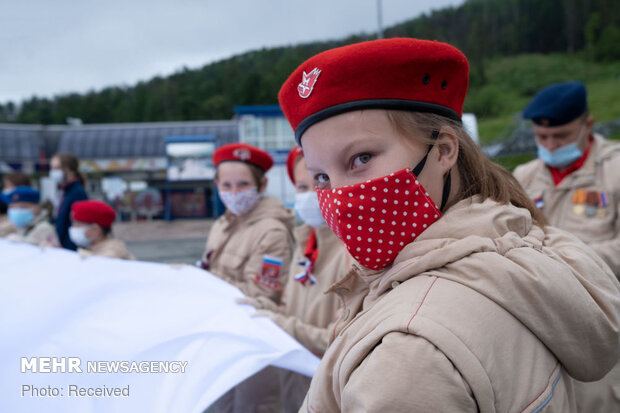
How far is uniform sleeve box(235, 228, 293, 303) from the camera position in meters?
2.83

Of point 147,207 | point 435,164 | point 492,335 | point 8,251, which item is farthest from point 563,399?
point 147,207

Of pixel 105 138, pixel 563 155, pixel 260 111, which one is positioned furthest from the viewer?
pixel 105 138

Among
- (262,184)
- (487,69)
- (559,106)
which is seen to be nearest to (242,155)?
(262,184)

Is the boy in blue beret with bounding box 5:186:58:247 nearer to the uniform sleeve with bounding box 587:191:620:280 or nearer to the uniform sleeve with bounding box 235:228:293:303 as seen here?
the uniform sleeve with bounding box 235:228:293:303

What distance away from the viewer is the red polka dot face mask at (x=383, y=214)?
0.95m

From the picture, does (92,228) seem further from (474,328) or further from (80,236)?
(474,328)

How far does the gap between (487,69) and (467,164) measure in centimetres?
6940

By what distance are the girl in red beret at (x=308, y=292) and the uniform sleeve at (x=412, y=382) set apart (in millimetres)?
1391

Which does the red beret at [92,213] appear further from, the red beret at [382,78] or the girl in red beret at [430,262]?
the red beret at [382,78]

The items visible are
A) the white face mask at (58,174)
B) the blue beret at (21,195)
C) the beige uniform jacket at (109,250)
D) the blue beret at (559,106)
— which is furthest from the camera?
the white face mask at (58,174)

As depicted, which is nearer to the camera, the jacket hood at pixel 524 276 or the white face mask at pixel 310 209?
the jacket hood at pixel 524 276

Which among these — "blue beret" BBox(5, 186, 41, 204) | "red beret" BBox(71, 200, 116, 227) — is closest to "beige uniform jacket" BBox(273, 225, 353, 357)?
"red beret" BBox(71, 200, 116, 227)

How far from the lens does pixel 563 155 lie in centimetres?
312

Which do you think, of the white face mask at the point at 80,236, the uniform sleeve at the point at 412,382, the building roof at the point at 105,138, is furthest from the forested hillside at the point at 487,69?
the uniform sleeve at the point at 412,382
